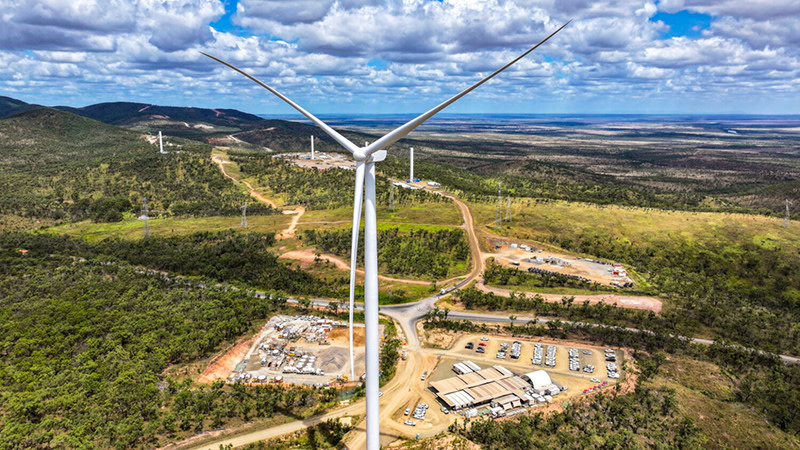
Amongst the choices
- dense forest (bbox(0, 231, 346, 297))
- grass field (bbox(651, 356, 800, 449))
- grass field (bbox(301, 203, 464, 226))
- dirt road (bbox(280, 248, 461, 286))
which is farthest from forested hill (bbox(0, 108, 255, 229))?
grass field (bbox(651, 356, 800, 449))

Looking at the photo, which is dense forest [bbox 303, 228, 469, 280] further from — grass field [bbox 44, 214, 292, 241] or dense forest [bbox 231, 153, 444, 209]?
dense forest [bbox 231, 153, 444, 209]

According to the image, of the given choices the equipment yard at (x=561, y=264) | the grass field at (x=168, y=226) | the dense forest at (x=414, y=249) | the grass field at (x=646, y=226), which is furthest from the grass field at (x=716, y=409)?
the grass field at (x=168, y=226)

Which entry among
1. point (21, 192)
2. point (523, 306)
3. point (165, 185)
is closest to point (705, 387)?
point (523, 306)

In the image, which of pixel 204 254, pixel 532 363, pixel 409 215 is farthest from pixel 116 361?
pixel 409 215

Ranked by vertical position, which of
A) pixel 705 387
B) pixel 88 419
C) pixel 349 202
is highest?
pixel 349 202

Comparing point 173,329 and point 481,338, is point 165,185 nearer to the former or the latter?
point 173,329

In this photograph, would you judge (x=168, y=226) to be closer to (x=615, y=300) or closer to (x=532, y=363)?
(x=532, y=363)
